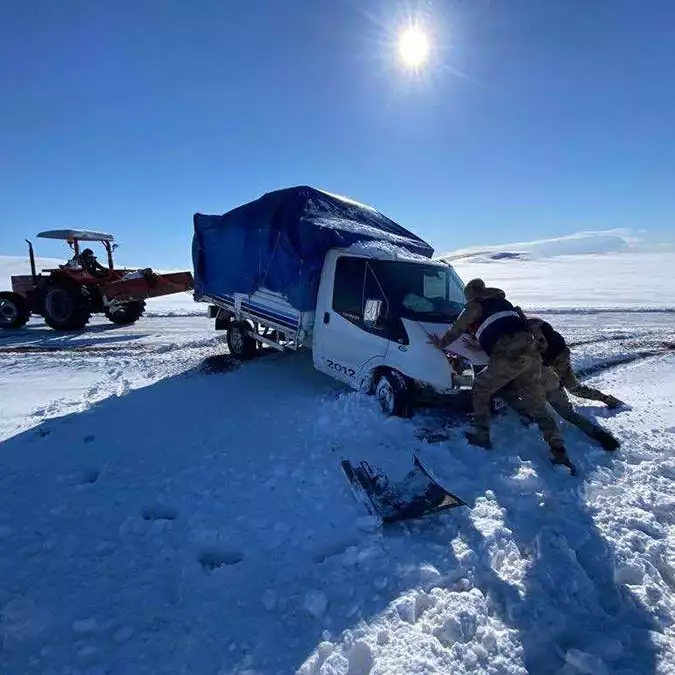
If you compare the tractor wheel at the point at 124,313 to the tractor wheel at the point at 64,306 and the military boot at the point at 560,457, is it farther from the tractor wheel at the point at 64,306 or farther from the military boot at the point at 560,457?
the military boot at the point at 560,457

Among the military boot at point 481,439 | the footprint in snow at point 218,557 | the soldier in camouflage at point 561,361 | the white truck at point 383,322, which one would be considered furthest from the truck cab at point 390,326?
the footprint in snow at point 218,557

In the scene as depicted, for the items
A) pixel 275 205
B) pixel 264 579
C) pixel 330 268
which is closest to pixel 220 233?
pixel 275 205

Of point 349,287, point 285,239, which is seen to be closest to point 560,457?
point 349,287

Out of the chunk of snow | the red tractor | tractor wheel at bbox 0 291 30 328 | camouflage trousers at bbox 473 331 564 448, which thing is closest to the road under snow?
the chunk of snow

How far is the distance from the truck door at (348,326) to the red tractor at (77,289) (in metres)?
8.03

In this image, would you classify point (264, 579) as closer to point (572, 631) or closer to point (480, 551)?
point (480, 551)

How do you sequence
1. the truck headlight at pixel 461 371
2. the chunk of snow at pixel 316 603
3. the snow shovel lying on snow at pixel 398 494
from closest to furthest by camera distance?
the chunk of snow at pixel 316 603 → the snow shovel lying on snow at pixel 398 494 → the truck headlight at pixel 461 371

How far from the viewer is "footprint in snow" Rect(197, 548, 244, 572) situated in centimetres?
284

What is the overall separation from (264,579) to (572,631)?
5.50 feet

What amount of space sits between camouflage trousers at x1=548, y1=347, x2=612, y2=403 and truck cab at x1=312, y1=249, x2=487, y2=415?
1.41m

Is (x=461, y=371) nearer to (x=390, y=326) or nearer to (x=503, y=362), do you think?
(x=503, y=362)

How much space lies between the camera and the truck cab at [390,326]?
4.87 metres

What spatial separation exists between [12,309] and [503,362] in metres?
14.2

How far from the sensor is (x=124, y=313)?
13859 millimetres
